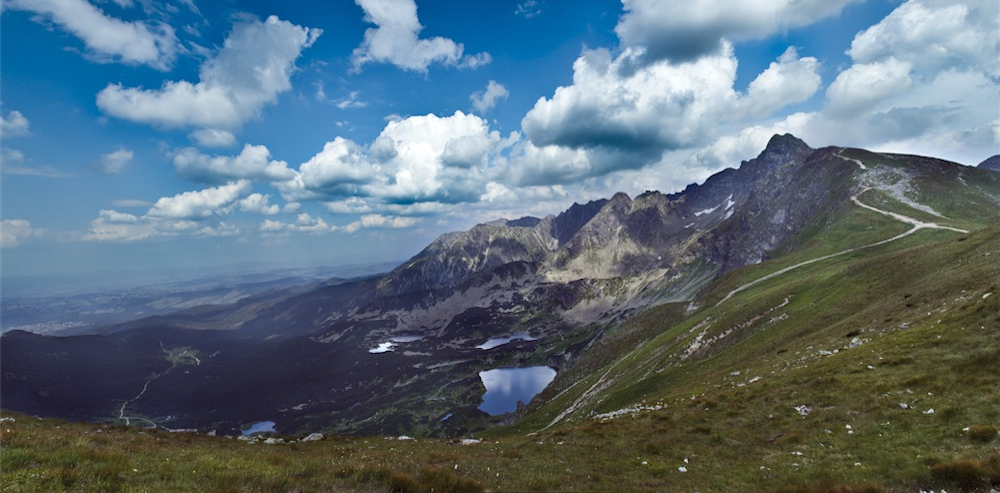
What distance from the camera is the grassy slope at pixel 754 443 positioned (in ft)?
48.1

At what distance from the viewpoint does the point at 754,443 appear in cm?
2294

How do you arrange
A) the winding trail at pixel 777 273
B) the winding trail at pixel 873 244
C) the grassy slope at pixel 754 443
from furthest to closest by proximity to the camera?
1. the winding trail at pixel 873 244
2. the winding trail at pixel 777 273
3. the grassy slope at pixel 754 443

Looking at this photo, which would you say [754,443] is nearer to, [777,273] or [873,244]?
[777,273]

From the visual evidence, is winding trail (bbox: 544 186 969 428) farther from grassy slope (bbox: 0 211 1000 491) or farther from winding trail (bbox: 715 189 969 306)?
grassy slope (bbox: 0 211 1000 491)

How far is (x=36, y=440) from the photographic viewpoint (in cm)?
1644

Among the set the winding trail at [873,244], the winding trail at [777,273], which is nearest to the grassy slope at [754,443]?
the winding trail at [777,273]

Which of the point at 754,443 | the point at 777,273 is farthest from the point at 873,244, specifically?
the point at 754,443

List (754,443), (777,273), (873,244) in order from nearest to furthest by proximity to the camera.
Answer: (754,443) < (873,244) < (777,273)

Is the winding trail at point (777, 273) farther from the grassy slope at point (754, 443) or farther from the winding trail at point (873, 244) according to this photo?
the grassy slope at point (754, 443)

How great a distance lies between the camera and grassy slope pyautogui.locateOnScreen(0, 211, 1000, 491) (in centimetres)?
1466

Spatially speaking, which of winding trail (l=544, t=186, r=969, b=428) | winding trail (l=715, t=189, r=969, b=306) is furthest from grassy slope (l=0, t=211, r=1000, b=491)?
winding trail (l=715, t=189, r=969, b=306)

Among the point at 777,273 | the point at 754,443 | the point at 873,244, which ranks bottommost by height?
the point at 777,273

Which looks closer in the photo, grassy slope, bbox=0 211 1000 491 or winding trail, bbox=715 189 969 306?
grassy slope, bbox=0 211 1000 491

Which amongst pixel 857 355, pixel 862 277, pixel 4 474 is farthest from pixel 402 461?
pixel 862 277
